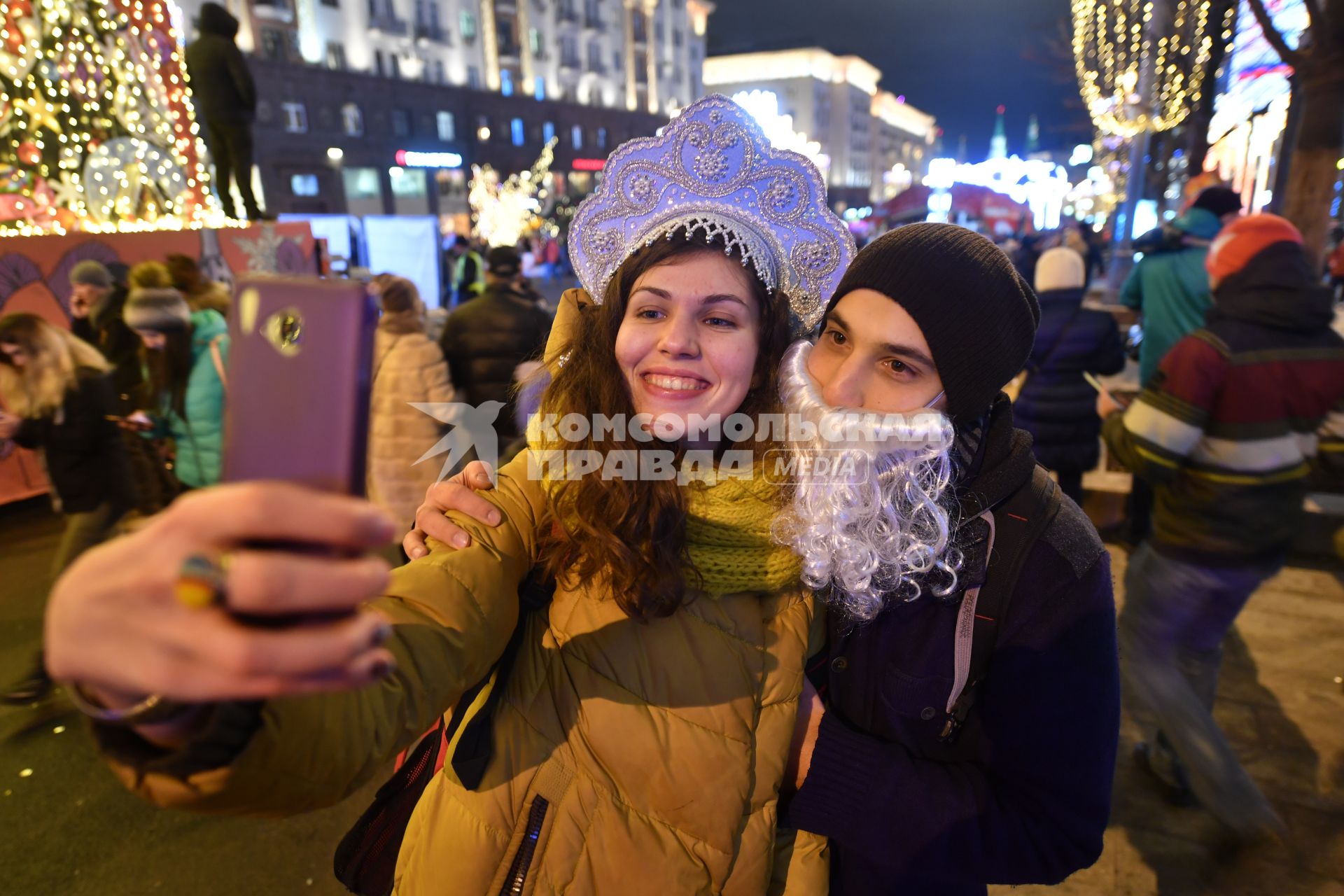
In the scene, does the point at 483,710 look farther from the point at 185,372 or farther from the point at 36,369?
the point at 36,369

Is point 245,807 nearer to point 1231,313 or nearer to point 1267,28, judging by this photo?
point 1231,313

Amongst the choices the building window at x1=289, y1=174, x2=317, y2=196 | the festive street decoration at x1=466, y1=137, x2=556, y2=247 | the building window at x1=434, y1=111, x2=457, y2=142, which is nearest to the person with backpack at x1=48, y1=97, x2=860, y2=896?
the festive street decoration at x1=466, y1=137, x2=556, y2=247

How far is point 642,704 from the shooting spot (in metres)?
1.35

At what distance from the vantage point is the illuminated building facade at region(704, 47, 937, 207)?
82.8 m

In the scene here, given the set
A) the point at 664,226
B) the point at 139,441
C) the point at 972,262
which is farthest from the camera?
the point at 139,441

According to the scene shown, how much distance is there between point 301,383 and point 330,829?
126 inches

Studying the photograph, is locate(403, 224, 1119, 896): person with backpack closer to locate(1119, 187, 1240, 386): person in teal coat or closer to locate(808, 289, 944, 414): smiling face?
locate(808, 289, 944, 414): smiling face

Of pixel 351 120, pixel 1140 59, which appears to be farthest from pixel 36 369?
pixel 351 120

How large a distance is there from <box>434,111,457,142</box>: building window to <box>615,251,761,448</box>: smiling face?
4219 cm

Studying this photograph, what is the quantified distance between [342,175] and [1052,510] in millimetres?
38332

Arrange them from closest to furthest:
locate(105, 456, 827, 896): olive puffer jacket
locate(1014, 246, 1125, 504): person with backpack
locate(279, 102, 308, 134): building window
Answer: locate(105, 456, 827, 896): olive puffer jacket, locate(1014, 246, 1125, 504): person with backpack, locate(279, 102, 308, 134): building window

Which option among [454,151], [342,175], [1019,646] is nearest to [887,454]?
[1019,646]

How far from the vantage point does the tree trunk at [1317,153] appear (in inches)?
219

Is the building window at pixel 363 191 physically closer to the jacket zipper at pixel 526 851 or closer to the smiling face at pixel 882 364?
the smiling face at pixel 882 364
